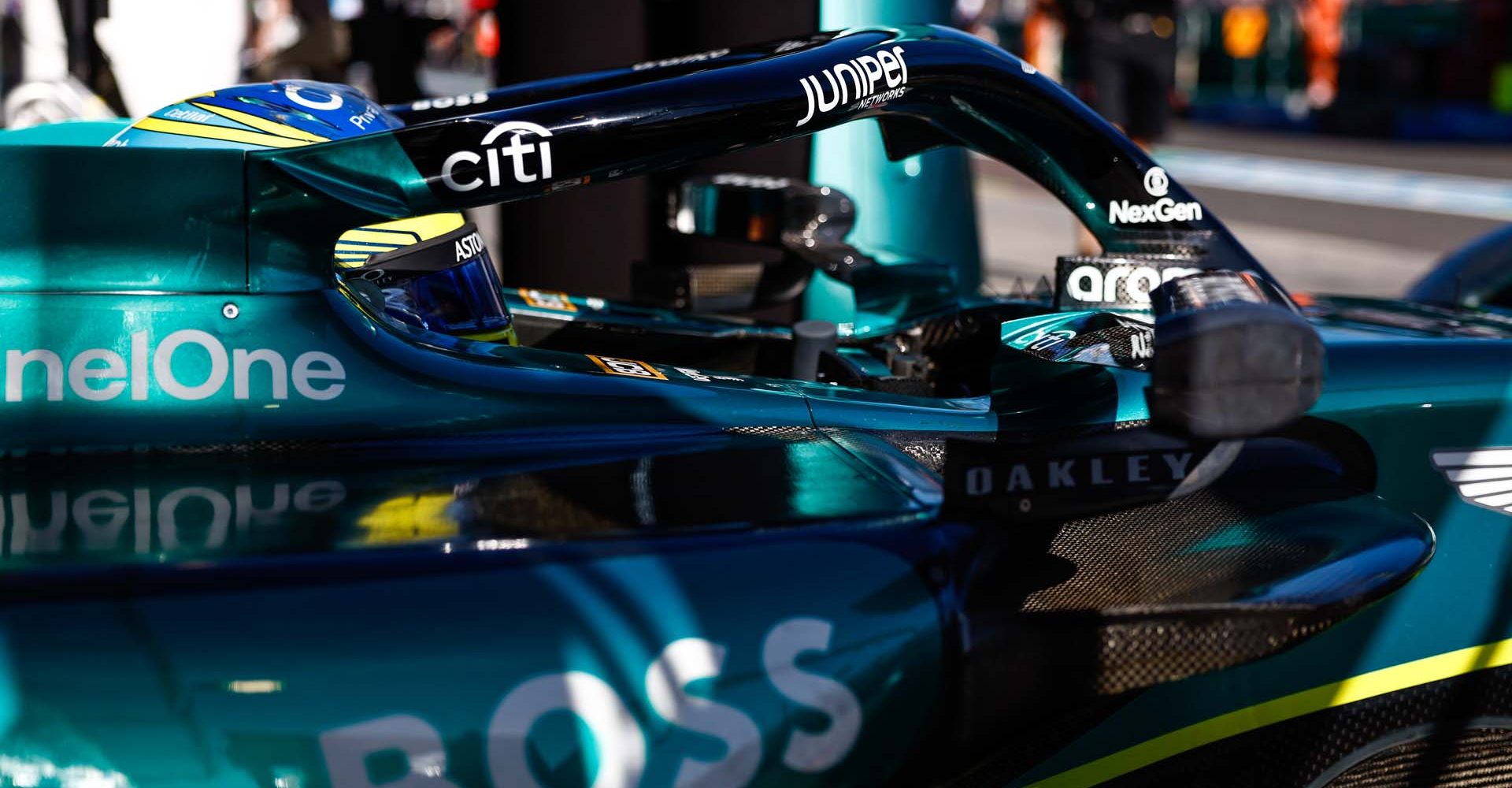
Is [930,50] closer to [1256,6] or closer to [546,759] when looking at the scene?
[546,759]

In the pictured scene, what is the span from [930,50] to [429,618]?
1205 mm

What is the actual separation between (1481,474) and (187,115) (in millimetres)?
1756

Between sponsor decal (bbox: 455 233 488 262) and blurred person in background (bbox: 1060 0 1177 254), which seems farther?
blurred person in background (bbox: 1060 0 1177 254)

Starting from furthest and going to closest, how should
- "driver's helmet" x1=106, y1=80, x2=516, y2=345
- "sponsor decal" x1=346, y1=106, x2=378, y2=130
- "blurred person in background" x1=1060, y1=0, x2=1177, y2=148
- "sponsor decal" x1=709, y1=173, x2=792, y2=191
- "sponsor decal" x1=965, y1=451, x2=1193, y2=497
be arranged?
"blurred person in background" x1=1060, y1=0, x2=1177, y2=148 → "sponsor decal" x1=709, y1=173, x2=792, y2=191 → "sponsor decal" x1=346, y1=106, x2=378, y2=130 → "driver's helmet" x1=106, y1=80, x2=516, y2=345 → "sponsor decal" x1=965, y1=451, x2=1193, y2=497

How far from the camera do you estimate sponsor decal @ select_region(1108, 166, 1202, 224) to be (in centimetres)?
238

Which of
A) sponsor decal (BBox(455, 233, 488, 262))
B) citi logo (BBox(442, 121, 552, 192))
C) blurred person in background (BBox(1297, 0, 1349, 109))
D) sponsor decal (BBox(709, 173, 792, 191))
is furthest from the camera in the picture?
blurred person in background (BBox(1297, 0, 1349, 109))

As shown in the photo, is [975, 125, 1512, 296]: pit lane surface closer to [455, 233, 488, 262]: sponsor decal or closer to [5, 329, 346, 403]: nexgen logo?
[455, 233, 488, 262]: sponsor decal

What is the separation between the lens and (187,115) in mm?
1965

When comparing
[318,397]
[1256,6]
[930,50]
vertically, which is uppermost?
[1256,6]

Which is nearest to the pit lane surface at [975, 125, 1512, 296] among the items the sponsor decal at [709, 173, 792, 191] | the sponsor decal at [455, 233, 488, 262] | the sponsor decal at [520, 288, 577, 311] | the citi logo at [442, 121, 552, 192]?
the sponsor decal at [709, 173, 792, 191]

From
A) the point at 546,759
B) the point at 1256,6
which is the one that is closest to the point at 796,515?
the point at 546,759

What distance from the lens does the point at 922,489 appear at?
1.56m

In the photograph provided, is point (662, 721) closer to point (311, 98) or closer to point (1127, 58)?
point (311, 98)

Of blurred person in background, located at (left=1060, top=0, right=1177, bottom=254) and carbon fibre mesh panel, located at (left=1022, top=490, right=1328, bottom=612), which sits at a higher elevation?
blurred person in background, located at (left=1060, top=0, right=1177, bottom=254)
